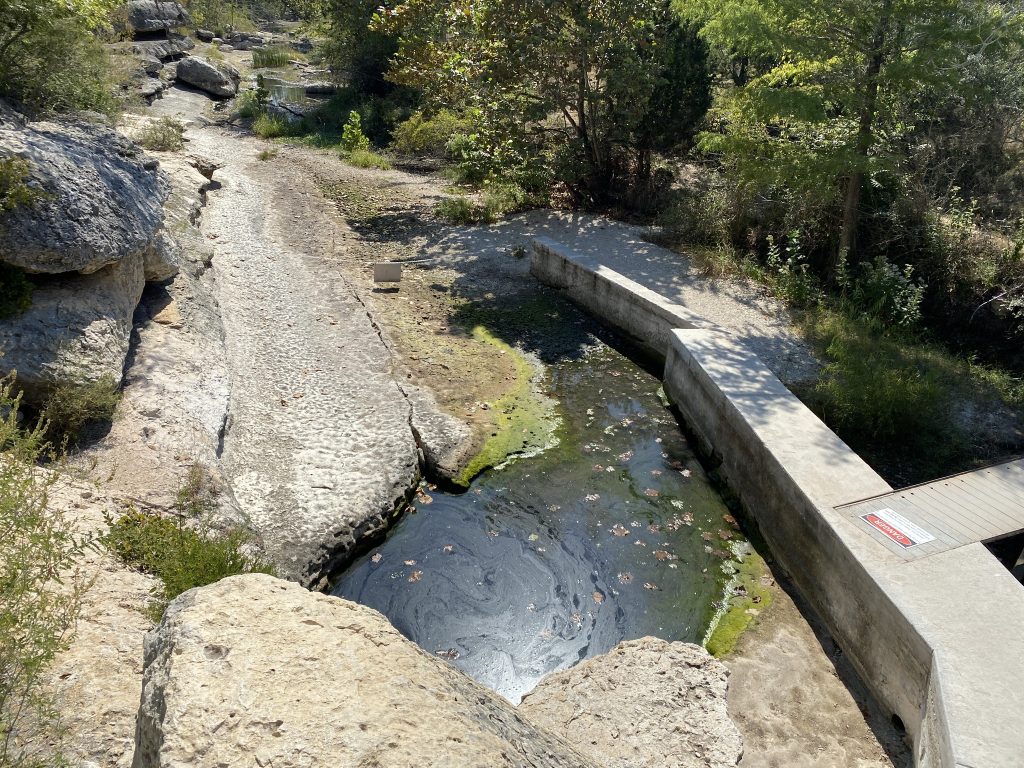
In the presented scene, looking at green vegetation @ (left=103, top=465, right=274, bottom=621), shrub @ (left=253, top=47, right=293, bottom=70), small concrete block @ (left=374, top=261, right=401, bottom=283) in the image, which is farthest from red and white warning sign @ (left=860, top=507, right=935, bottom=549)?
shrub @ (left=253, top=47, right=293, bottom=70)

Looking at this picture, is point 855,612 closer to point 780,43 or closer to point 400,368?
point 400,368

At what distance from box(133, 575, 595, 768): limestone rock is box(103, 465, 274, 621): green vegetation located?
4.83ft

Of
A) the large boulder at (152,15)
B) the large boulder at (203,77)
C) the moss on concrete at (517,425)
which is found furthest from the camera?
the large boulder at (152,15)

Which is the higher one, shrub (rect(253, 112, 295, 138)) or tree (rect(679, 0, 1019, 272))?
tree (rect(679, 0, 1019, 272))

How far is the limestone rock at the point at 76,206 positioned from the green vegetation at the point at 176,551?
8.96 feet

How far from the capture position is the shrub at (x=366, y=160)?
58.5ft

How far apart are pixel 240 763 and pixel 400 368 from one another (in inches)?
252

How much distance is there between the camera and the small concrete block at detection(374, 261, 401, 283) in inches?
429

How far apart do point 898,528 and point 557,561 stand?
269 cm

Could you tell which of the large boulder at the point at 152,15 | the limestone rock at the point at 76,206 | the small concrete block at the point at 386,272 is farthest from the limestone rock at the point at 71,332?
the large boulder at the point at 152,15

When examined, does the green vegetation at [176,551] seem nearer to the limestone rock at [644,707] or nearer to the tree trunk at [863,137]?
the limestone rock at [644,707]

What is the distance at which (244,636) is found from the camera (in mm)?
2711

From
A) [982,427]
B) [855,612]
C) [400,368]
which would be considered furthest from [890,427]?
[400,368]

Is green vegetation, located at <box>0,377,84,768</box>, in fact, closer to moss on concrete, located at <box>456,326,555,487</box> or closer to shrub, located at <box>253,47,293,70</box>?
moss on concrete, located at <box>456,326,555,487</box>
